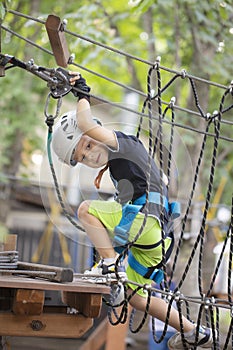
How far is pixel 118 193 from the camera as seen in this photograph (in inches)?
115

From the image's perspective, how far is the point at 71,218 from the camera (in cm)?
294

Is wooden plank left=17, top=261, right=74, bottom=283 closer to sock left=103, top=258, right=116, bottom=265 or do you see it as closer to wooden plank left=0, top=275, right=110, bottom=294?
wooden plank left=0, top=275, right=110, bottom=294

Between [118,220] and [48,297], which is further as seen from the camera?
[48,297]

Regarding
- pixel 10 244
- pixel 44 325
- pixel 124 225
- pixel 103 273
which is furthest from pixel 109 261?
pixel 10 244

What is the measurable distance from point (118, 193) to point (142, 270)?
0.37 metres

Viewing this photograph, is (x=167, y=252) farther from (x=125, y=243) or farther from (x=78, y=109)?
(x=78, y=109)

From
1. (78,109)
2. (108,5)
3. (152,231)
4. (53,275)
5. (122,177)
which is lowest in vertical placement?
(53,275)

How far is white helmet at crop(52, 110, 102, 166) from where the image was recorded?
2.75 metres

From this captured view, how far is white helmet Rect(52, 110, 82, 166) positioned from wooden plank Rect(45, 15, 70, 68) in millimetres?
255

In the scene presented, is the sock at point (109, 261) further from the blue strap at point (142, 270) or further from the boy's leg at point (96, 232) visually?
the blue strap at point (142, 270)

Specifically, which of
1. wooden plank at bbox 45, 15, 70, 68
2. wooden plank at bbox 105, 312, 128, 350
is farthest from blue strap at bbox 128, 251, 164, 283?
wooden plank at bbox 105, 312, 128, 350

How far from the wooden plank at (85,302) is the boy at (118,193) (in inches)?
4.8

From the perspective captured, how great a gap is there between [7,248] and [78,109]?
1.00 m

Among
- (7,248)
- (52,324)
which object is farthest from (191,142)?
(52,324)
